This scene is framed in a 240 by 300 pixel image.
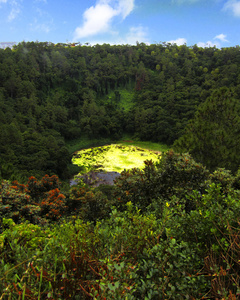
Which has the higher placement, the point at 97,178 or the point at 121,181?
the point at 121,181

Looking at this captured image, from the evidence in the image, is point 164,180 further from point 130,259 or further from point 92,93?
point 92,93

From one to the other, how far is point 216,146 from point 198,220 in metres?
7.62

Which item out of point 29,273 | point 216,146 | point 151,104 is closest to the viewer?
point 29,273

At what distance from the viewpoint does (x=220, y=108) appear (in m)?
10.4

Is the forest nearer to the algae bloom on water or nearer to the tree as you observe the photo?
the tree

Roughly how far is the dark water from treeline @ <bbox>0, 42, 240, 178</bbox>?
262 centimetres

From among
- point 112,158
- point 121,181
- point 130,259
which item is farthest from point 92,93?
point 130,259

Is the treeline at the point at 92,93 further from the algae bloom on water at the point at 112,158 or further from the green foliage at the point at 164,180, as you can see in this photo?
the green foliage at the point at 164,180

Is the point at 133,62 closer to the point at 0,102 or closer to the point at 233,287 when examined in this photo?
the point at 0,102

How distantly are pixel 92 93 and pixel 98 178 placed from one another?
113ft

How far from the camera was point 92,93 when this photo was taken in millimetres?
52625

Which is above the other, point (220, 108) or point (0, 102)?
point (220, 108)

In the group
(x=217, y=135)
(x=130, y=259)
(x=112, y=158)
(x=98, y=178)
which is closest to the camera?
(x=130, y=259)

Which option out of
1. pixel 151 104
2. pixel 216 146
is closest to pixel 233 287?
pixel 216 146
